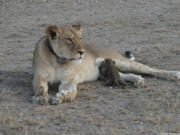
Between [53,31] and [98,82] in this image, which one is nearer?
[53,31]

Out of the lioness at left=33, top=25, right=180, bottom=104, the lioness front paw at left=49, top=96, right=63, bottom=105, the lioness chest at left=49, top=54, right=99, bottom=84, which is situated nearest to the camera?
the lioness front paw at left=49, top=96, right=63, bottom=105

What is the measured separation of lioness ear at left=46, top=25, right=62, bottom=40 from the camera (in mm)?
4949

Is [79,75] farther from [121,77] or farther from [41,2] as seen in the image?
[41,2]

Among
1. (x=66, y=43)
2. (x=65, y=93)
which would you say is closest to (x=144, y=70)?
(x=66, y=43)

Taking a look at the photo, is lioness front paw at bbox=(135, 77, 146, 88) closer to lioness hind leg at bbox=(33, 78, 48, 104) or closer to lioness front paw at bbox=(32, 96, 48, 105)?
lioness hind leg at bbox=(33, 78, 48, 104)

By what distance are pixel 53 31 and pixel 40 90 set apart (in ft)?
2.14

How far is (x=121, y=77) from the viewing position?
5629 mm

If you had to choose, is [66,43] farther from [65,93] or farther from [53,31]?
[65,93]

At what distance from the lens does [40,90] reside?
4.89 meters

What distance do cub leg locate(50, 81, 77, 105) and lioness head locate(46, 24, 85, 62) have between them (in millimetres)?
313

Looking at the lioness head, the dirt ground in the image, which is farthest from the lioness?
the dirt ground

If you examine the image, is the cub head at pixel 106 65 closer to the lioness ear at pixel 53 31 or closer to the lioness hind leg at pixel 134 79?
the lioness hind leg at pixel 134 79

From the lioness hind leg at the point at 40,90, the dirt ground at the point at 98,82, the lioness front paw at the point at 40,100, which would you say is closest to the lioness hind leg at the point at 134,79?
the dirt ground at the point at 98,82

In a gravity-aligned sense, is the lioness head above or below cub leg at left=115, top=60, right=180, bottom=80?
above
